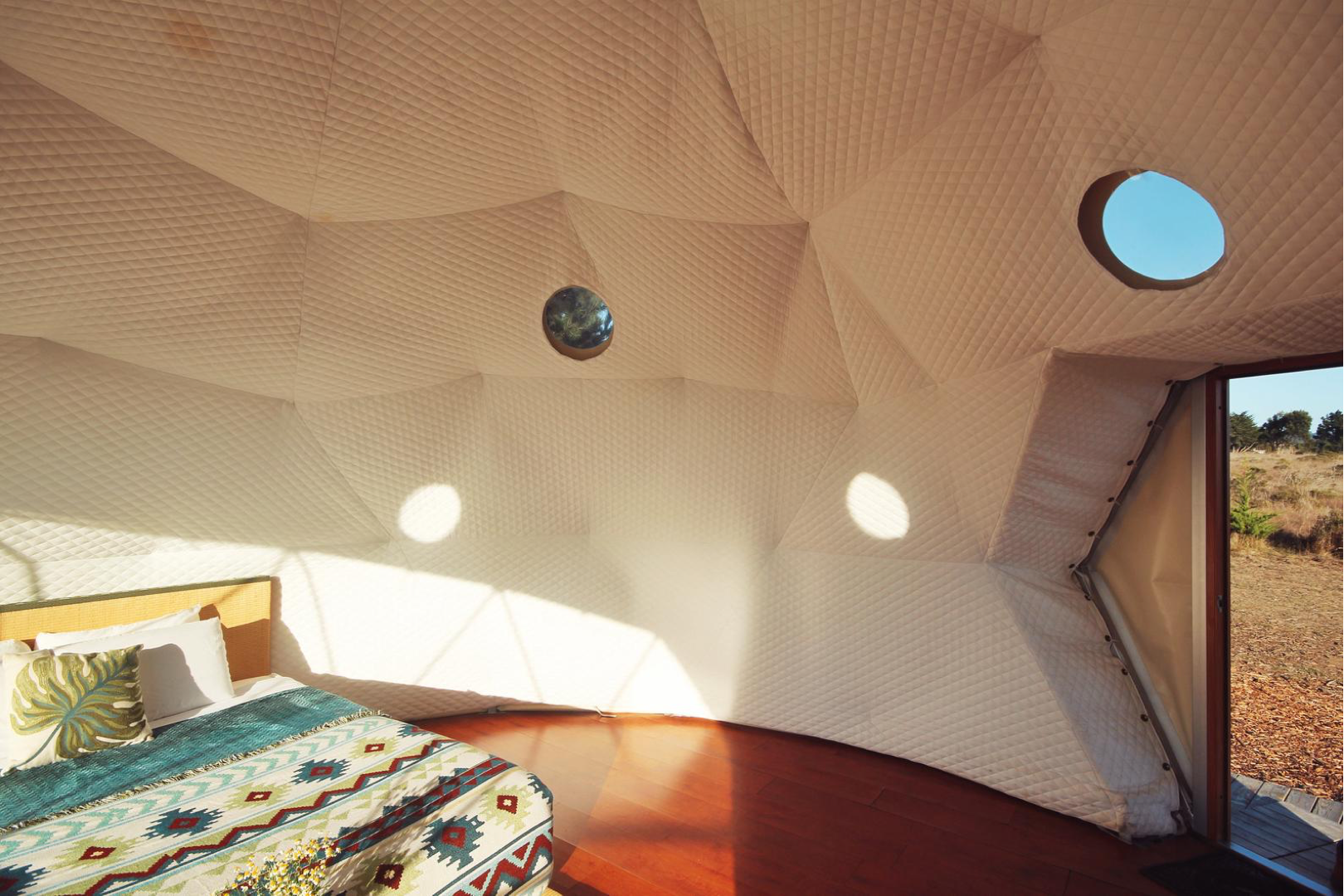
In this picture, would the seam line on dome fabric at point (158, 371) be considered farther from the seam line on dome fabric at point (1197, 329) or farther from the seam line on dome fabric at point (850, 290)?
the seam line on dome fabric at point (1197, 329)

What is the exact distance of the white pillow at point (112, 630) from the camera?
11.3 feet

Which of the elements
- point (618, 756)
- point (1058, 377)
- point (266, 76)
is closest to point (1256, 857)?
point (1058, 377)

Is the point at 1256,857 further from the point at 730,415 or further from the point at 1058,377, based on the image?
the point at 730,415

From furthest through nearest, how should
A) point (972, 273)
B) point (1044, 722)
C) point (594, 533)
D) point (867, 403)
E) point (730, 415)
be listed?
point (594, 533) → point (730, 415) → point (867, 403) → point (1044, 722) → point (972, 273)

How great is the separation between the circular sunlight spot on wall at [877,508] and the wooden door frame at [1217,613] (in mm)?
1356

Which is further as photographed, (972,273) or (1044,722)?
(1044,722)

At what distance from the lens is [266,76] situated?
2.53 metres

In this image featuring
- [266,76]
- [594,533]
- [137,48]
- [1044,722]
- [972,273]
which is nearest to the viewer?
[137,48]

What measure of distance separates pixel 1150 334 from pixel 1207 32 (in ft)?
3.53

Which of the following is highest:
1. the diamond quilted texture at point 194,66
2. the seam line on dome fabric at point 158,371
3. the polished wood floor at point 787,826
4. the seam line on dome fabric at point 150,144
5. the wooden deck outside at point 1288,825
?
the diamond quilted texture at point 194,66

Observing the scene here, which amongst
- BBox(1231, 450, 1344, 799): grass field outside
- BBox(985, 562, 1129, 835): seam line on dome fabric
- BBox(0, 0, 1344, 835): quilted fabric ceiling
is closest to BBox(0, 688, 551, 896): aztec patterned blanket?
BBox(0, 0, 1344, 835): quilted fabric ceiling

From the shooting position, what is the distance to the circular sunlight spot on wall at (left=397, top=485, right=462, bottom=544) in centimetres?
469

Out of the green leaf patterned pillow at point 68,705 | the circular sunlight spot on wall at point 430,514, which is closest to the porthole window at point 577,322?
the circular sunlight spot on wall at point 430,514

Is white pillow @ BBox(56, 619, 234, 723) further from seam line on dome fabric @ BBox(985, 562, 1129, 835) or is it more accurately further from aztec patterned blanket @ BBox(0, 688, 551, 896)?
seam line on dome fabric @ BBox(985, 562, 1129, 835)
